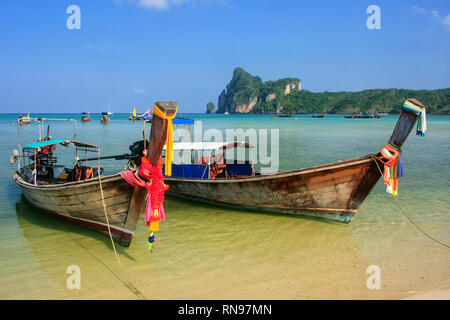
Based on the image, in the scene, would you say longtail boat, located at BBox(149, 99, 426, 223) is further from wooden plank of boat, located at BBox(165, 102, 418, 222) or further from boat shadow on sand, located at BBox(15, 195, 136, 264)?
boat shadow on sand, located at BBox(15, 195, 136, 264)

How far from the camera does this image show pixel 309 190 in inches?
320

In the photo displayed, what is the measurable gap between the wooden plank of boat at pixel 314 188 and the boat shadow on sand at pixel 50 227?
3426 mm

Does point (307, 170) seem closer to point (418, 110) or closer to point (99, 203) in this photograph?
point (418, 110)

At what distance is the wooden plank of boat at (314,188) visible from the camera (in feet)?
24.3

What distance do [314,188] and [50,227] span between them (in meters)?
6.67

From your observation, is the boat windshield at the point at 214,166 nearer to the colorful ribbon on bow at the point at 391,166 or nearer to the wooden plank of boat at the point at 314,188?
the wooden plank of boat at the point at 314,188

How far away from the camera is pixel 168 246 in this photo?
701 cm

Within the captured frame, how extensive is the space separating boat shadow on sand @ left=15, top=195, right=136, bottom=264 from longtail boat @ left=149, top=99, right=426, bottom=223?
3.39m

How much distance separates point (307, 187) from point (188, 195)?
13.3 feet

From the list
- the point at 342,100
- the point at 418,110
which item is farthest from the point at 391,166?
the point at 342,100
